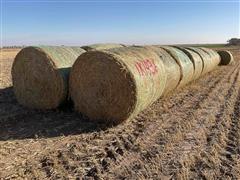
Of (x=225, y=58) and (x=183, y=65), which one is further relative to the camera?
(x=225, y=58)

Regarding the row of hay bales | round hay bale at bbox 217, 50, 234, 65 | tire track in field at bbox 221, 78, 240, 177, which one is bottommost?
tire track in field at bbox 221, 78, 240, 177

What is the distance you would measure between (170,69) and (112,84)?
2.84 m

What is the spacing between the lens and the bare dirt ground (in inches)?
196

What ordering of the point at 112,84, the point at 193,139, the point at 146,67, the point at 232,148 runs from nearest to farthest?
the point at 232,148 < the point at 193,139 < the point at 112,84 < the point at 146,67

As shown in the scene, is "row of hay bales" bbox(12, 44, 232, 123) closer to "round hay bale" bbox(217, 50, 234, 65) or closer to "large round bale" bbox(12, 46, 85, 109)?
"large round bale" bbox(12, 46, 85, 109)

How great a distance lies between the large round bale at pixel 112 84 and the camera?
23.1 ft

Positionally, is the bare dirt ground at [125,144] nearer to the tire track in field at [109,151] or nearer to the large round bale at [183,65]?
the tire track in field at [109,151]

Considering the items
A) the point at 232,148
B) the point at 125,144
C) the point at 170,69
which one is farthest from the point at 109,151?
the point at 170,69

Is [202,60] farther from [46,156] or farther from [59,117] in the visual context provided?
[46,156]

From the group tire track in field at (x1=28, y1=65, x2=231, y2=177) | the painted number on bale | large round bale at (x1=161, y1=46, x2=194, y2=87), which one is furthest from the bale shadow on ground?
large round bale at (x1=161, y1=46, x2=194, y2=87)

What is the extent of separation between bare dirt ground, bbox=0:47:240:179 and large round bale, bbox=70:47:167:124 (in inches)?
11.9

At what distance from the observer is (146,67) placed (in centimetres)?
773

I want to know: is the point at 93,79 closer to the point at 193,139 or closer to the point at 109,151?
the point at 109,151

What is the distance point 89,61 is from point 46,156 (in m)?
2.65
